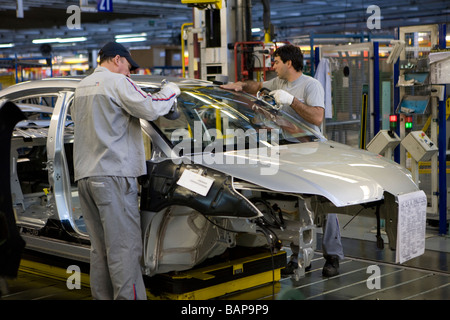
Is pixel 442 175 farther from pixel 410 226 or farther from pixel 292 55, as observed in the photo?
pixel 410 226

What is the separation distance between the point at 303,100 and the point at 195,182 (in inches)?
70.5

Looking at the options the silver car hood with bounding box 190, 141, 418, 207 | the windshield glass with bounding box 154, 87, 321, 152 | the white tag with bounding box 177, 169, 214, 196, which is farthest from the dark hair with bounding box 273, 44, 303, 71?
the white tag with bounding box 177, 169, 214, 196

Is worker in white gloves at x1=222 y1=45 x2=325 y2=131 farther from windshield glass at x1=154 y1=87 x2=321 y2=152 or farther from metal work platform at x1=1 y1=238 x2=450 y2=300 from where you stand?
metal work platform at x1=1 y1=238 x2=450 y2=300

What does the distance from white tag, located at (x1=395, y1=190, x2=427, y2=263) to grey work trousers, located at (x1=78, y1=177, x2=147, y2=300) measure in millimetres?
1603

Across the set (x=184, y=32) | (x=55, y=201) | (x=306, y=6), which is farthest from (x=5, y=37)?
(x=55, y=201)

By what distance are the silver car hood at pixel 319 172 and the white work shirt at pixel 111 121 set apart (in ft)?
1.30

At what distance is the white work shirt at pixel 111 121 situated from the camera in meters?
3.82

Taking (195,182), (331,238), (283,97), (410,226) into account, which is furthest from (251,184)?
(331,238)

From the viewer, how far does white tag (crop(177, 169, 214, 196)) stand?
3.64 m

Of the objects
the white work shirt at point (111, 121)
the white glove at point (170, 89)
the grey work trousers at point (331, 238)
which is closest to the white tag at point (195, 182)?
the white work shirt at point (111, 121)

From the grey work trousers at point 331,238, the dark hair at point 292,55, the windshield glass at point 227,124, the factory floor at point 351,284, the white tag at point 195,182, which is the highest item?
the dark hair at point 292,55

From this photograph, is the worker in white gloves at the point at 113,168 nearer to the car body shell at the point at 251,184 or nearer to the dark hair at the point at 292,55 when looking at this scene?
the car body shell at the point at 251,184

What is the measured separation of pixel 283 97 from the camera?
15.8 feet
